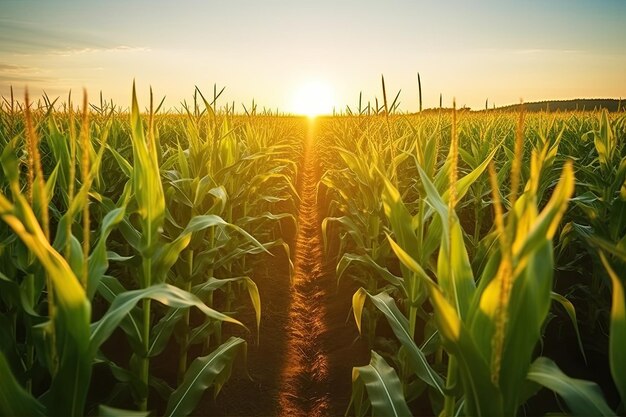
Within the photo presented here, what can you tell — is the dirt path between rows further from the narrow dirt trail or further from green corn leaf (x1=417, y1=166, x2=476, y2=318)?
green corn leaf (x1=417, y1=166, x2=476, y2=318)

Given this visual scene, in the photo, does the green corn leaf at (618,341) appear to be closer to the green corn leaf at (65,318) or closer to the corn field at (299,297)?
→ the corn field at (299,297)

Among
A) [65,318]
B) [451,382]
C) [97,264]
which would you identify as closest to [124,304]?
[65,318]

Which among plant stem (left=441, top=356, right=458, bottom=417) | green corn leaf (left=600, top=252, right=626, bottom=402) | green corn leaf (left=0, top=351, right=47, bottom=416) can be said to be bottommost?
plant stem (left=441, top=356, right=458, bottom=417)

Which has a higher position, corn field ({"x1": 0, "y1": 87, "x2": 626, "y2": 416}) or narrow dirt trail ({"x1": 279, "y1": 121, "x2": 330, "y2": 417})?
corn field ({"x1": 0, "y1": 87, "x2": 626, "y2": 416})

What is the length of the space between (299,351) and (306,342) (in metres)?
0.18

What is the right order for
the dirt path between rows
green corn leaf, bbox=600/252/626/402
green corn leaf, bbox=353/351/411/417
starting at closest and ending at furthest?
green corn leaf, bbox=600/252/626/402 < green corn leaf, bbox=353/351/411/417 < the dirt path between rows

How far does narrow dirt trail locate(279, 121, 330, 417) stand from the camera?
305 cm

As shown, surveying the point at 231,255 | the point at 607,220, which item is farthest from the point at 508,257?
the point at 607,220

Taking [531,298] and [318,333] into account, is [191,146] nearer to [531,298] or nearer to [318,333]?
[318,333]

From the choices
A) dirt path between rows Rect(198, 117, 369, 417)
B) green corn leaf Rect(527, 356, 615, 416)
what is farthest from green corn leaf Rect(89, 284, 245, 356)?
dirt path between rows Rect(198, 117, 369, 417)

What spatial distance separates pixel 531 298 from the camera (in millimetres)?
1052

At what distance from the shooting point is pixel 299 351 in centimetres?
372

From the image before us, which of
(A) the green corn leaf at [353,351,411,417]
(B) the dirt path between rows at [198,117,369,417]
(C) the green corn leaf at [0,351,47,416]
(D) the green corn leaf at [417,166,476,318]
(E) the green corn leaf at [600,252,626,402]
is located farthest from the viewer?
(B) the dirt path between rows at [198,117,369,417]

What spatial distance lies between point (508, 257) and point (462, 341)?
0.30m
